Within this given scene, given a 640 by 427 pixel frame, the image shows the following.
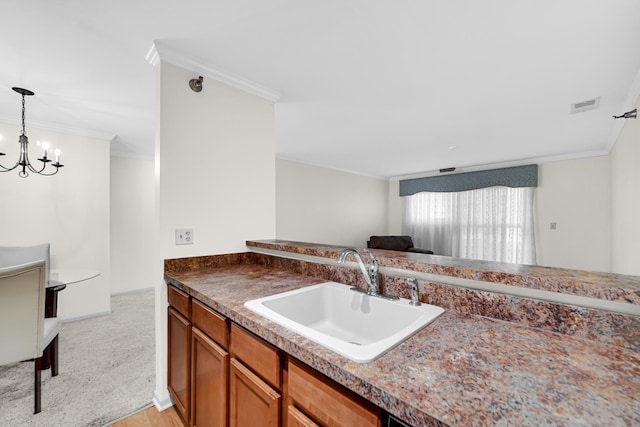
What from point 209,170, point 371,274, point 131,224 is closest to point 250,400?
point 371,274

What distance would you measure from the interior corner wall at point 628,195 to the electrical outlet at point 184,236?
3.68 m

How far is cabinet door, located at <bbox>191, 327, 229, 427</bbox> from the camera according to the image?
1148mm

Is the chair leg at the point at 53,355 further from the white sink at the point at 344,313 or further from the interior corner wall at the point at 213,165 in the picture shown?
the white sink at the point at 344,313

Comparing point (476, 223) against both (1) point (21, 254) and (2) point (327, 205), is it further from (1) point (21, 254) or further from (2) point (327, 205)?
(1) point (21, 254)

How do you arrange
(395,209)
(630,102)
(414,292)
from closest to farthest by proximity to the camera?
1. (414,292)
2. (630,102)
3. (395,209)

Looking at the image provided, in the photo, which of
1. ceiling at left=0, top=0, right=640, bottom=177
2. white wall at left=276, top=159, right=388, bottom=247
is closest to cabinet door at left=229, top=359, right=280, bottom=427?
ceiling at left=0, top=0, right=640, bottom=177

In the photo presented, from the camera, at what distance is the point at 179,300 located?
5.10ft

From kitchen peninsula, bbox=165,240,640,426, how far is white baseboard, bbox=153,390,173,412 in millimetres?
1017

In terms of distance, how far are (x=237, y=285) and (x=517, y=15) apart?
6.88ft

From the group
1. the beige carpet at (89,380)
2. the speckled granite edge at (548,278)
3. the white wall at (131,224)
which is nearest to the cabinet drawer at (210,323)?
the speckled granite edge at (548,278)

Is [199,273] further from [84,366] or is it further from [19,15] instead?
[19,15]

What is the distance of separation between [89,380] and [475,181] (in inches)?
246

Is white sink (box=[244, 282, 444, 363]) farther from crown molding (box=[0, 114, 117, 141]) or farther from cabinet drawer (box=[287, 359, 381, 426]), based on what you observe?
crown molding (box=[0, 114, 117, 141])

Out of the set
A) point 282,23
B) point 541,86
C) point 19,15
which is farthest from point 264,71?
point 541,86
